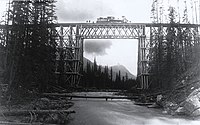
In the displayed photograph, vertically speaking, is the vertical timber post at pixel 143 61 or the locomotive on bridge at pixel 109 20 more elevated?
the locomotive on bridge at pixel 109 20

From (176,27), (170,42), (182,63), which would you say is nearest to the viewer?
(182,63)

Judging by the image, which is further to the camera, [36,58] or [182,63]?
[182,63]

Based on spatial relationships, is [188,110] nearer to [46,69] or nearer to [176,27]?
[46,69]

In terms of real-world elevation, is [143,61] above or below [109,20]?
below

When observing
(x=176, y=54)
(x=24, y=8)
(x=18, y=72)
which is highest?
(x=24, y=8)

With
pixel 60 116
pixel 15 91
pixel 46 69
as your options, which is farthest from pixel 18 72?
pixel 60 116

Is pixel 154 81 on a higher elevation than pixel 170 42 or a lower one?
lower

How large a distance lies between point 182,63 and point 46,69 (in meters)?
19.0

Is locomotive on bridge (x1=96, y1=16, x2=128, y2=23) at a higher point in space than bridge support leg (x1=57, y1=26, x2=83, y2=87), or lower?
higher

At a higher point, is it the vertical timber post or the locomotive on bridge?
the locomotive on bridge

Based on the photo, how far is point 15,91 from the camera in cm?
2061

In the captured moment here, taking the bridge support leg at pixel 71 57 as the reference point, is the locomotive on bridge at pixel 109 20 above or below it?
above

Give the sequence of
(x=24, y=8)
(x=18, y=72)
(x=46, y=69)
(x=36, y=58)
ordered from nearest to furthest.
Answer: (x=18, y=72) < (x=24, y=8) < (x=36, y=58) < (x=46, y=69)

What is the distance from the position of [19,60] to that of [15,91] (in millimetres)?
3991
